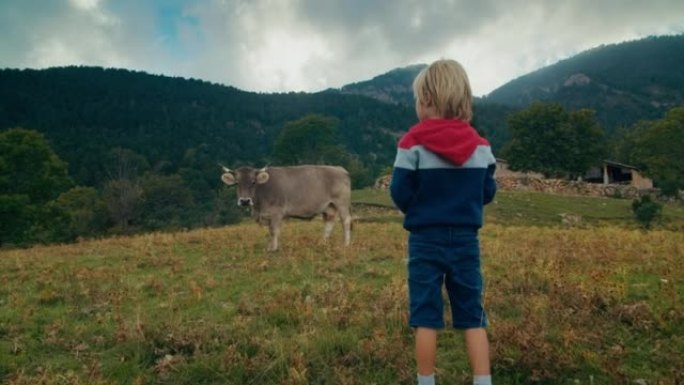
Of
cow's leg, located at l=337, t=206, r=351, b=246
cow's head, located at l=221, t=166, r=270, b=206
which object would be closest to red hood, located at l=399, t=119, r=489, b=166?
cow's head, located at l=221, t=166, r=270, b=206

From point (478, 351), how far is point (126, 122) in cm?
17425

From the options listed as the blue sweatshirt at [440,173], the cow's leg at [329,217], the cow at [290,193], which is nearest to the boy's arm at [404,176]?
the blue sweatshirt at [440,173]

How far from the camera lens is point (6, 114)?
5817 inches

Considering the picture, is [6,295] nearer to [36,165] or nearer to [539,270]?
[539,270]

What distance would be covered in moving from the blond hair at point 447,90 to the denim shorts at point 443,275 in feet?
3.02

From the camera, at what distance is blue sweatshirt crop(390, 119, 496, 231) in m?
4.00

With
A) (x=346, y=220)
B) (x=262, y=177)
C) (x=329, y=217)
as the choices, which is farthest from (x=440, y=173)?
(x=329, y=217)

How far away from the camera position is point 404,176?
4055mm

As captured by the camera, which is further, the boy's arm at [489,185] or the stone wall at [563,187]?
the stone wall at [563,187]

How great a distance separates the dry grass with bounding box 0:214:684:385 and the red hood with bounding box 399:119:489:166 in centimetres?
209

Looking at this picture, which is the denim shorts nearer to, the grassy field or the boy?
the boy

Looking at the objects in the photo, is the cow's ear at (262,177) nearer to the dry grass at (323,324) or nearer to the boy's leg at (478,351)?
the dry grass at (323,324)

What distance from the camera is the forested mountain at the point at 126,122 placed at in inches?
5192

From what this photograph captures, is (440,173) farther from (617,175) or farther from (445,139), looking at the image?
(617,175)
